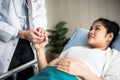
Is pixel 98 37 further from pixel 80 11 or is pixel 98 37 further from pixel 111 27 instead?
pixel 80 11

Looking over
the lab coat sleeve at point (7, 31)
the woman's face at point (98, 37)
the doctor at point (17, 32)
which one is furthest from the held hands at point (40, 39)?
the woman's face at point (98, 37)

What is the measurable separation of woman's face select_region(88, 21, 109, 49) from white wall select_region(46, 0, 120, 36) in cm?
83

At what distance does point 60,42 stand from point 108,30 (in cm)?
129

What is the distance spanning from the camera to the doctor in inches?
63.3

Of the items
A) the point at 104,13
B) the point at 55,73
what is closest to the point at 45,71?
the point at 55,73

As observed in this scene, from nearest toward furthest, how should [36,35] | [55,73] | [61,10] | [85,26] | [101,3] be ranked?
[55,73]
[36,35]
[101,3]
[85,26]
[61,10]

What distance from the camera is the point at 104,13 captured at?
2688 mm

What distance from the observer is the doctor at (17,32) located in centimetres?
161

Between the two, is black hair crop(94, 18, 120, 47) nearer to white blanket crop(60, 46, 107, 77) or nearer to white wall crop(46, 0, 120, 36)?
white blanket crop(60, 46, 107, 77)

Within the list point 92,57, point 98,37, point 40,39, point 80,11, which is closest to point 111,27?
point 98,37

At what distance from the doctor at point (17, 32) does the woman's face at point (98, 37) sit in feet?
1.37

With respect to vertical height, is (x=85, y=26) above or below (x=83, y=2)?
below

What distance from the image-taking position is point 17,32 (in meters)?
1.62

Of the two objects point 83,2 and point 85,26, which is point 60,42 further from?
point 83,2
